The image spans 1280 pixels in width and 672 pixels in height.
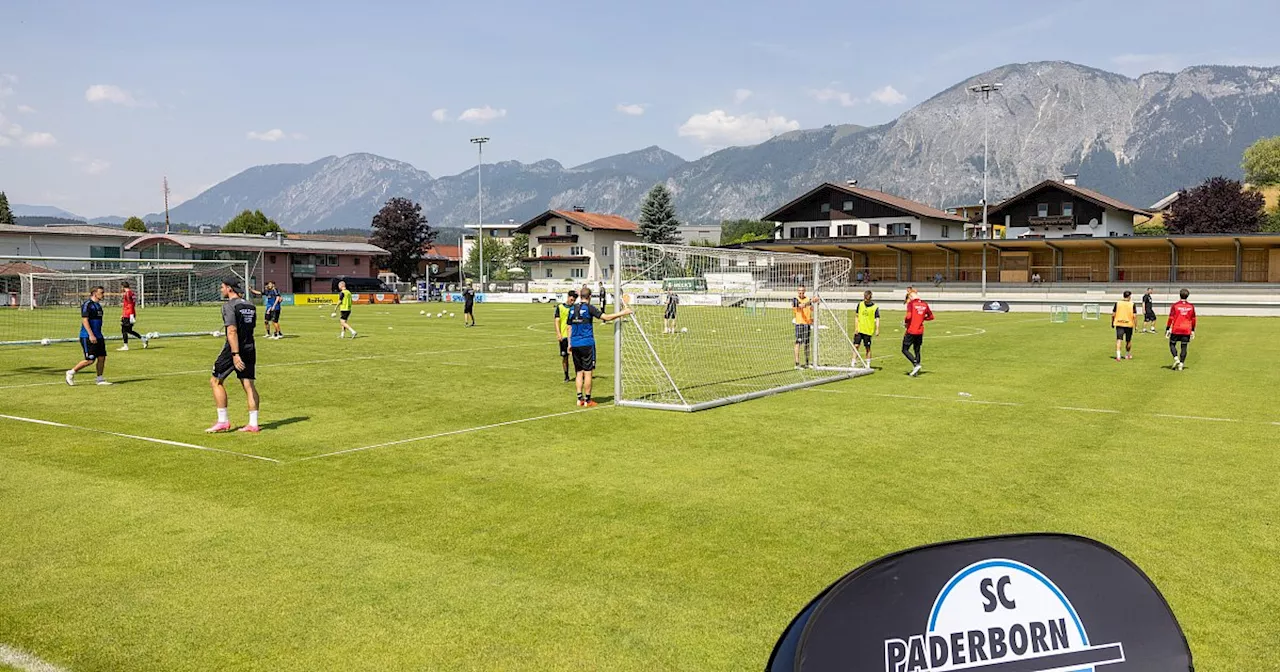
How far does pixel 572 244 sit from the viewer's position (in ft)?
334

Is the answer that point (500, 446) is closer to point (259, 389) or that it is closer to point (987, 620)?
point (259, 389)

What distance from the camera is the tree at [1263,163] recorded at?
353ft

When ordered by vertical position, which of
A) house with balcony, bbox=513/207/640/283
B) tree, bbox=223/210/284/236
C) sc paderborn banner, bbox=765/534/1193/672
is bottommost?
sc paderborn banner, bbox=765/534/1193/672

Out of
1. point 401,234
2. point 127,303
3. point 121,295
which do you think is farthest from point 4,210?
point 127,303

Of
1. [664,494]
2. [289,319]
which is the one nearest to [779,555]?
[664,494]

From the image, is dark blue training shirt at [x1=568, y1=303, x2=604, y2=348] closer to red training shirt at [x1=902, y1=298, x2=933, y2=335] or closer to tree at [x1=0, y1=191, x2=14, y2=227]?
red training shirt at [x1=902, y1=298, x2=933, y2=335]

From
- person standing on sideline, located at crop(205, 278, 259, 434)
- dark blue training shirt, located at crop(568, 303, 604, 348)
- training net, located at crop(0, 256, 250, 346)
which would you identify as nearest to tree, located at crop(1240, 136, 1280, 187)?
training net, located at crop(0, 256, 250, 346)

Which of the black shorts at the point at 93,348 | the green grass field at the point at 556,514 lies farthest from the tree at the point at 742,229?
the green grass field at the point at 556,514

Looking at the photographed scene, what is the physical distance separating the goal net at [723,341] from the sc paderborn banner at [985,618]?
39.4 ft

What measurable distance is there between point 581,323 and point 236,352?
18.0 ft

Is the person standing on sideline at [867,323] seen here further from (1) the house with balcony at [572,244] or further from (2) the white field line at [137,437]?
(1) the house with balcony at [572,244]

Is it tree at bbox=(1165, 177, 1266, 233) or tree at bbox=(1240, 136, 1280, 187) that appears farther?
tree at bbox=(1240, 136, 1280, 187)

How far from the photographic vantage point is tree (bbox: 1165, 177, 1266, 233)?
274 feet

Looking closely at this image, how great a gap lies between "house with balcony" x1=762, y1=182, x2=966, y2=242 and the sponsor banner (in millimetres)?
16850
